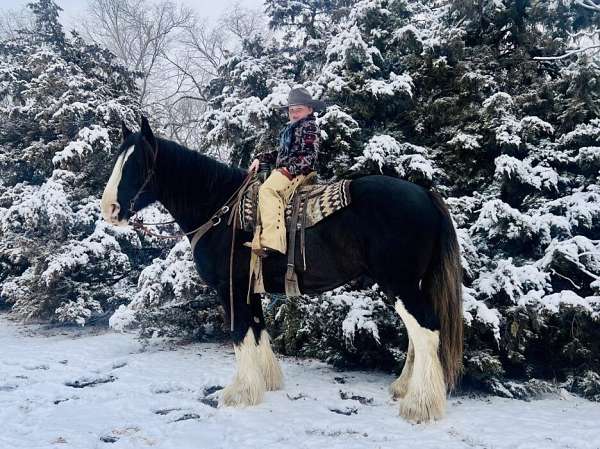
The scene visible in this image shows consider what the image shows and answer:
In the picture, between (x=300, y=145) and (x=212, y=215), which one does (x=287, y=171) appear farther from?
(x=212, y=215)

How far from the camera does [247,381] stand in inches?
136

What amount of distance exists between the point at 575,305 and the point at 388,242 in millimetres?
1779

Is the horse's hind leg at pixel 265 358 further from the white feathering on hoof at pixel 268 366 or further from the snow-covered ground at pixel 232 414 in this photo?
the snow-covered ground at pixel 232 414

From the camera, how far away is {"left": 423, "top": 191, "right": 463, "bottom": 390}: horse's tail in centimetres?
322

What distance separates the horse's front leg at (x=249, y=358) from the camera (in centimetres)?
344

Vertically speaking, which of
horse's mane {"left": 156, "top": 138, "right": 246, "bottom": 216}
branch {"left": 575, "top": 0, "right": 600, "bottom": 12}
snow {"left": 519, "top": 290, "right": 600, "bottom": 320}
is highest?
branch {"left": 575, "top": 0, "right": 600, "bottom": 12}

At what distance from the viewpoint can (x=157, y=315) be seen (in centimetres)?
589

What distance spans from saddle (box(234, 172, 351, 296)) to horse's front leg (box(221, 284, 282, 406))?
268 millimetres

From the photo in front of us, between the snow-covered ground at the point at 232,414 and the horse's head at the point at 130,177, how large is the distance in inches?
60.4

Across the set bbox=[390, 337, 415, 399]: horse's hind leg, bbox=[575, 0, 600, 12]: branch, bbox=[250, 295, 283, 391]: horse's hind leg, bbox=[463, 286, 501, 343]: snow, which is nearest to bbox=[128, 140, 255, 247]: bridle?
bbox=[250, 295, 283, 391]: horse's hind leg

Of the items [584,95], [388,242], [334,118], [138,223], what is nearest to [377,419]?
[388,242]

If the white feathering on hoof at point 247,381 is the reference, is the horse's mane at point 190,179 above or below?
above

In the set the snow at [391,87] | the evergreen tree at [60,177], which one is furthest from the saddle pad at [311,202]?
the evergreen tree at [60,177]

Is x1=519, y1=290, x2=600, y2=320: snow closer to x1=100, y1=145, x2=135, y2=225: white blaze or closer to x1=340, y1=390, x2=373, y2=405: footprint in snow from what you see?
x1=340, y1=390, x2=373, y2=405: footprint in snow
